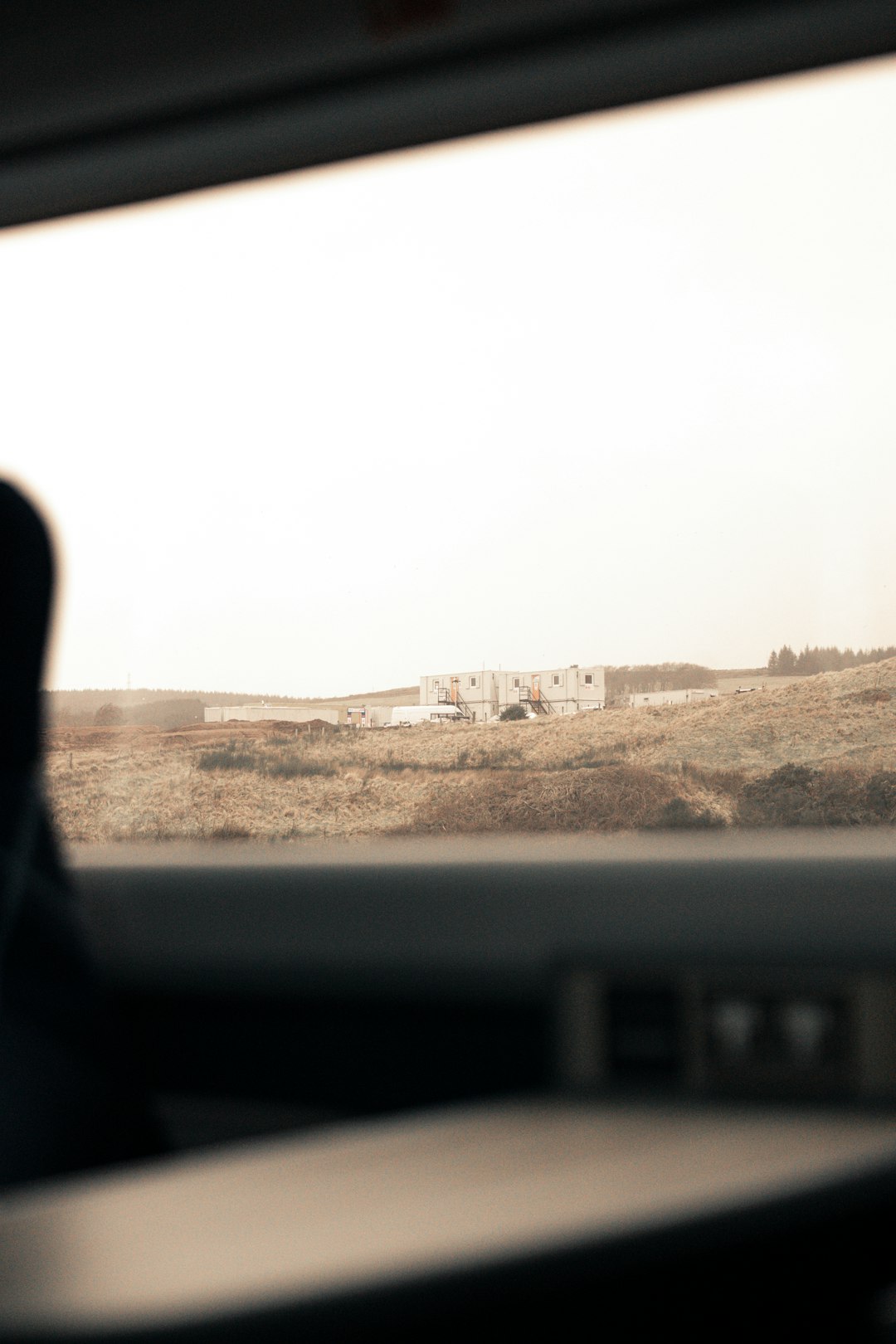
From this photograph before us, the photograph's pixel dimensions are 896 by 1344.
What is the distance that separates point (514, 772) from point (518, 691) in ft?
0.51

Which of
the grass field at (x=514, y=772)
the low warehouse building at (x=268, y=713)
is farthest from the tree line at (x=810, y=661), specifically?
the low warehouse building at (x=268, y=713)

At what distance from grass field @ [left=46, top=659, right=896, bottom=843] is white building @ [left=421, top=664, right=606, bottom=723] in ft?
0.08

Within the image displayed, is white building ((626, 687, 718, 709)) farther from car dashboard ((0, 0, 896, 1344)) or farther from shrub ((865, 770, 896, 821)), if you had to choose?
car dashboard ((0, 0, 896, 1344))

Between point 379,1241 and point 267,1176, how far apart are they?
0.15m

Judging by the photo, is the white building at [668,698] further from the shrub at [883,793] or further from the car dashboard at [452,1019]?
the car dashboard at [452,1019]

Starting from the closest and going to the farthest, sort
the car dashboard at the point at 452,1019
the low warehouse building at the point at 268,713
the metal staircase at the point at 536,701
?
the car dashboard at the point at 452,1019 → the metal staircase at the point at 536,701 → the low warehouse building at the point at 268,713

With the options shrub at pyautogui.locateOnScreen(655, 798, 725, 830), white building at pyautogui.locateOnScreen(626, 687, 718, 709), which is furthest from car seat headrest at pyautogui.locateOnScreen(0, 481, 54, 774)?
white building at pyautogui.locateOnScreen(626, 687, 718, 709)

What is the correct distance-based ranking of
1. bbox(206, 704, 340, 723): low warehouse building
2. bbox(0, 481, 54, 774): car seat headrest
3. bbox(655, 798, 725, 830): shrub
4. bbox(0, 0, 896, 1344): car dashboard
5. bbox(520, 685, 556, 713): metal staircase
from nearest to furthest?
bbox(0, 0, 896, 1344): car dashboard < bbox(0, 481, 54, 774): car seat headrest < bbox(655, 798, 725, 830): shrub < bbox(520, 685, 556, 713): metal staircase < bbox(206, 704, 340, 723): low warehouse building

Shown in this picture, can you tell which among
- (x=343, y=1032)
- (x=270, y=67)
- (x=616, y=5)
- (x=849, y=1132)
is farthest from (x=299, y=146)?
(x=849, y=1132)

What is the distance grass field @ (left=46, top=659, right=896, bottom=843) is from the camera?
1.61m

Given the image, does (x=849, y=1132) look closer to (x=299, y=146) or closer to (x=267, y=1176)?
(x=267, y=1176)

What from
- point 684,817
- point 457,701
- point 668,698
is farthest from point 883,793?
point 457,701

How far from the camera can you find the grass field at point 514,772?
1.61m

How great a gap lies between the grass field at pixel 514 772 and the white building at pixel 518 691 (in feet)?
0.08
